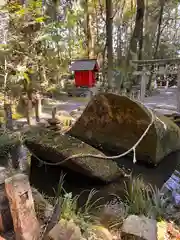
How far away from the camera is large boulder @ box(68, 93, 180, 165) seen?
3861mm

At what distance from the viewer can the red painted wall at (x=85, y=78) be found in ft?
20.8

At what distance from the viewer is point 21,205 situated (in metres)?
1.51

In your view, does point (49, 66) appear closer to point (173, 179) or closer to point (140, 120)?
point (140, 120)

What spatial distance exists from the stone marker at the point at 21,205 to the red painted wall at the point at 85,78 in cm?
508

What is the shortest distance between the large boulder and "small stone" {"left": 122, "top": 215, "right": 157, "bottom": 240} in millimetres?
1988

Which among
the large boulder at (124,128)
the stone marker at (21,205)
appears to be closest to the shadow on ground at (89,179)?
the large boulder at (124,128)

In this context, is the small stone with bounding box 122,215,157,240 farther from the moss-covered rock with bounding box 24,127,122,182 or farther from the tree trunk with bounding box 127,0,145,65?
the tree trunk with bounding box 127,0,145,65

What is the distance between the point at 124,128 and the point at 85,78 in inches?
108

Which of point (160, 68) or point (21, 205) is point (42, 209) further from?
point (160, 68)

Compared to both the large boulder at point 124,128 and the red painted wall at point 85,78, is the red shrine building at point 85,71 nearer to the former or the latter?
the red painted wall at point 85,78

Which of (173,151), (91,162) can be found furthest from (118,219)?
(173,151)

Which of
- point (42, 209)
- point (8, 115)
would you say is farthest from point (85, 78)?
point (42, 209)

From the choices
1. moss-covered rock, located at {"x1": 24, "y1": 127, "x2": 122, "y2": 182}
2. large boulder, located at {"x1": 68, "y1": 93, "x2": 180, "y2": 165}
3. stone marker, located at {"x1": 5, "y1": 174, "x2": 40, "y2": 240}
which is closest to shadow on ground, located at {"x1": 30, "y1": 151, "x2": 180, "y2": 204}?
moss-covered rock, located at {"x1": 24, "y1": 127, "x2": 122, "y2": 182}

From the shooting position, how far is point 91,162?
326 centimetres
